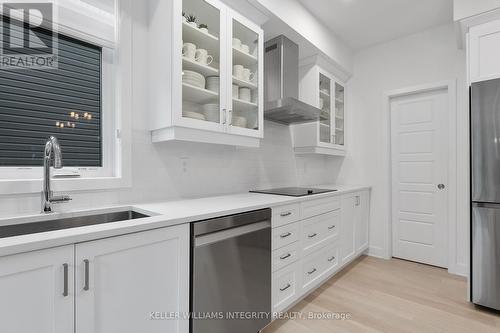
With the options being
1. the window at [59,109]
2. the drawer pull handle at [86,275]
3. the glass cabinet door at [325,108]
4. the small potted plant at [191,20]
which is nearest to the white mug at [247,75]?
the small potted plant at [191,20]

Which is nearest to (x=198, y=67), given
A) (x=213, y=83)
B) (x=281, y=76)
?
(x=213, y=83)

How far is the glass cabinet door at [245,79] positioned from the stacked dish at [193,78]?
27 centimetres

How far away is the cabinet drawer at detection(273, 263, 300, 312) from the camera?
1.82 meters

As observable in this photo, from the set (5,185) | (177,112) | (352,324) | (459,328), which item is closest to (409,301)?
(459,328)

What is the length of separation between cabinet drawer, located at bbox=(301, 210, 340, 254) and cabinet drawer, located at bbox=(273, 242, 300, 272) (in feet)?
0.40

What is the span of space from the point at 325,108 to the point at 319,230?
64.6 inches

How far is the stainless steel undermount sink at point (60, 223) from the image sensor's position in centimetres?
123

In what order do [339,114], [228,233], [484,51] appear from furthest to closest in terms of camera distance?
[339,114]
[484,51]
[228,233]

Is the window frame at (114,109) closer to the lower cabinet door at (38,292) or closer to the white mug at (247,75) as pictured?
the lower cabinet door at (38,292)

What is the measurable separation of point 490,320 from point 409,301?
53 cm

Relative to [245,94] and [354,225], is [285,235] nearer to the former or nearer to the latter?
[245,94]

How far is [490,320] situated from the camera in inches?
77.4

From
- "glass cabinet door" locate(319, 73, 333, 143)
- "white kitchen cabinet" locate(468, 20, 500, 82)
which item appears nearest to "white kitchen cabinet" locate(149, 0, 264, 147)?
"glass cabinet door" locate(319, 73, 333, 143)

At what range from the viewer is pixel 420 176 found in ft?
10.3
